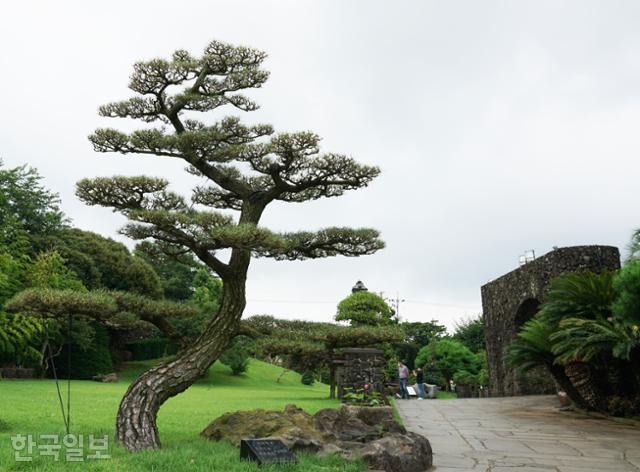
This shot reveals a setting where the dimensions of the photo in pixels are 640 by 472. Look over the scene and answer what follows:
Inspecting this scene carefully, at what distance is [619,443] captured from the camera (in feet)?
24.1

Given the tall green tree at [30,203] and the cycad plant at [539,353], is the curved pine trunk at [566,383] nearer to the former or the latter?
the cycad plant at [539,353]

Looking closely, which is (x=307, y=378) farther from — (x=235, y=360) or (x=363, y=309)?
(x=363, y=309)

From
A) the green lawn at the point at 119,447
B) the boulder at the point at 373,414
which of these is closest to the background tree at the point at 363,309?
the green lawn at the point at 119,447

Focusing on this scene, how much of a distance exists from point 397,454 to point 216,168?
4025 millimetres

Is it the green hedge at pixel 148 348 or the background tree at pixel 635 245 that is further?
the green hedge at pixel 148 348

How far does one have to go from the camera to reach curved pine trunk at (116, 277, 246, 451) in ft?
19.0

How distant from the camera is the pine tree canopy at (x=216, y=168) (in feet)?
20.2

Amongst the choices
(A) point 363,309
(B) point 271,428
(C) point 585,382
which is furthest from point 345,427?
(A) point 363,309

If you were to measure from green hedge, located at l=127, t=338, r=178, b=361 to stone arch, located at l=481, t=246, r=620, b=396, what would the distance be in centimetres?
1981

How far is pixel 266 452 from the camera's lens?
4945 mm

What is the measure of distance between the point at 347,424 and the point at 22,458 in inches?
146

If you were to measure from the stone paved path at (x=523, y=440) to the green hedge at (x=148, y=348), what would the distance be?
23.3 m

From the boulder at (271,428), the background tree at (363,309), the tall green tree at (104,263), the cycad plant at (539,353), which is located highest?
the tall green tree at (104,263)

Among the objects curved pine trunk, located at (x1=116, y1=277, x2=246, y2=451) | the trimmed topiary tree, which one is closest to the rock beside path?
curved pine trunk, located at (x1=116, y1=277, x2=246, y2=451)
